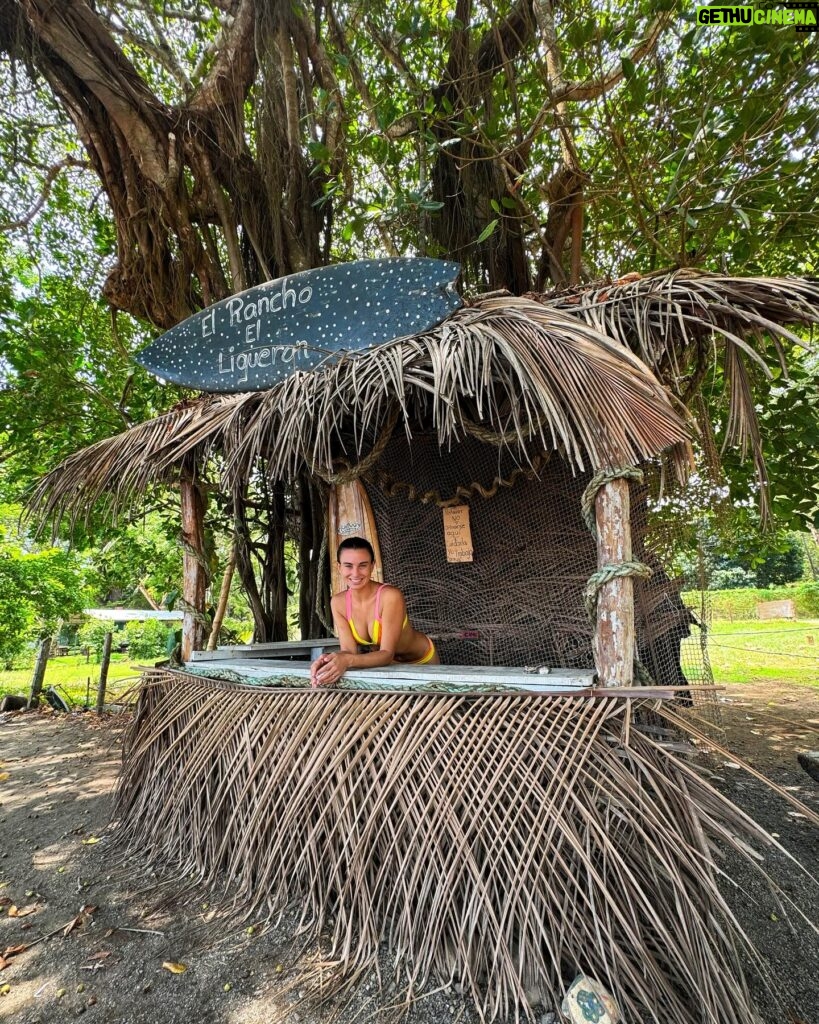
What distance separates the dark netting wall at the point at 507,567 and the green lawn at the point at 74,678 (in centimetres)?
558

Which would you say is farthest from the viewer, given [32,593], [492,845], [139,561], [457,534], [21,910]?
[139,561]

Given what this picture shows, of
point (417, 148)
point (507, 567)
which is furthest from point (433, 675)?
point (417, 148)

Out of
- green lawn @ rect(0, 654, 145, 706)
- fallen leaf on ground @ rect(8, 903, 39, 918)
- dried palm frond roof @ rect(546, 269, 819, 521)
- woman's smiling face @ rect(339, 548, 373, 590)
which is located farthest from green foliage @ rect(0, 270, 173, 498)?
dried palm frond roof @ rect(546, 269, 819, 521)

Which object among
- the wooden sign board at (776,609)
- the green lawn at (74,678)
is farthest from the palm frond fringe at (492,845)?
the wooden sign board at (776,609)

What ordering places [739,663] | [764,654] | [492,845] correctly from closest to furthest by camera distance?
[492,845]
[739,663]
[764,654]

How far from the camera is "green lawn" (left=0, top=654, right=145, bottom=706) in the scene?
768cm

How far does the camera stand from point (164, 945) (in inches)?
76.4

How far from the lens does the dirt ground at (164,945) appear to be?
160 cm

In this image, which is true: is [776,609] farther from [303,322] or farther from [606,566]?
[303,322]

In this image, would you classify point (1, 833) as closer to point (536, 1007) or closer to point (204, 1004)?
point (204, 1004)

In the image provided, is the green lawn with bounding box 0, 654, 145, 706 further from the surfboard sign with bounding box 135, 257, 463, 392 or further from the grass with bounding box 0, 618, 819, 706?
the surfboard sign with bounding box 135, 257, 463, 392

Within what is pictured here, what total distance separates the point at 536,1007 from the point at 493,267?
14.0 feet

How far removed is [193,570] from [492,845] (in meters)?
2.48

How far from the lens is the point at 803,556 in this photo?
2220 cm
